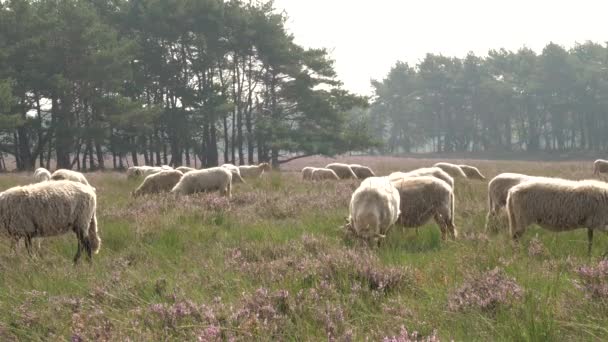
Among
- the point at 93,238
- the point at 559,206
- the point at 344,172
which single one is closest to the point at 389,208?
the point at 559,206

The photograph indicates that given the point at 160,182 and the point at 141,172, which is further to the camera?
the point at 141,172

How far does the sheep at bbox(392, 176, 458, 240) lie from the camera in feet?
24.8

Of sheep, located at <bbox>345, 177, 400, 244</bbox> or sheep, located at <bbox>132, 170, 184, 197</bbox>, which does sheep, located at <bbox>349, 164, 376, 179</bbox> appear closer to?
sheep, located at <bbox>132, 170, 184, 197</bbox>

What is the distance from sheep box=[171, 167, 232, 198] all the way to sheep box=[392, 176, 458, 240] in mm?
7192

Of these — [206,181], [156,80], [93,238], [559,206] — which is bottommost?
[93,238]

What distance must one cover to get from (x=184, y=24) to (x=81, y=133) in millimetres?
13336

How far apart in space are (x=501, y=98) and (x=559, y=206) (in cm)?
8299

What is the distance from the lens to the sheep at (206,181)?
45.1ft

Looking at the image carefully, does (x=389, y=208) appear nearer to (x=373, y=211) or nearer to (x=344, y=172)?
(x=373, y=211)

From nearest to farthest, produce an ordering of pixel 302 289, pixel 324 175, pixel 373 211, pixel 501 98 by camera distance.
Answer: pixel 302 289 → pixel 373 211 → pixel 324 175 → pixel 501 98

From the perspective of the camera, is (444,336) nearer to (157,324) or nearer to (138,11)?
(157,324)

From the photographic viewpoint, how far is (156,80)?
41.8 m

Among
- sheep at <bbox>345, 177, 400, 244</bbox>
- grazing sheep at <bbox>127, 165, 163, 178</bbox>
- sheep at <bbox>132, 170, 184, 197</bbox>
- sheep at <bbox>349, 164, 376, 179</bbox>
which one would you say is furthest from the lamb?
sheep at <bbox>345, 177, 400, 244</bbox>

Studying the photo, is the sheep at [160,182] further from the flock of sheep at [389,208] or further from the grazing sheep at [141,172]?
the flock of sheep at [389,208]
